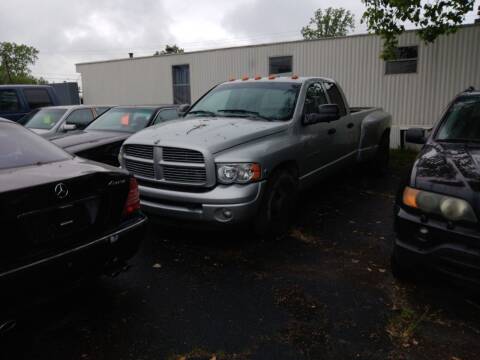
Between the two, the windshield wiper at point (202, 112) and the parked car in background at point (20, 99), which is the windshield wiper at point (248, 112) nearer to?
the windshield wiper at point (202, 112)

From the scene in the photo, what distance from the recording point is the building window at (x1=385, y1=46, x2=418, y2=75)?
1293 cm

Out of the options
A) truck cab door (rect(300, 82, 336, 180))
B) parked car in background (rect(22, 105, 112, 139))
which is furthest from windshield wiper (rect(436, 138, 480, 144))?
parked car in background (rect(22, 105, 112, 139))

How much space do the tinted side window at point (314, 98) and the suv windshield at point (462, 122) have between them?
5.56 ft

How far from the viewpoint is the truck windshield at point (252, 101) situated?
204 inches

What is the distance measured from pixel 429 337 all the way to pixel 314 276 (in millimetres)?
1179

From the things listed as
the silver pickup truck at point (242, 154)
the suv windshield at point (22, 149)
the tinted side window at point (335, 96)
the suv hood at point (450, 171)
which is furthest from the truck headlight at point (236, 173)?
the tinted side window at point (335, 96)

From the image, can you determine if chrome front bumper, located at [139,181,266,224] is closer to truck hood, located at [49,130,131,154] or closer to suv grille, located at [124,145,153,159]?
suv grille, located at [124,145,153,159]

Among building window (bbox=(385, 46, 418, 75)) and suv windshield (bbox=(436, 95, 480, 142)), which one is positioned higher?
building window (bbox=(385, 46, 418, 75))

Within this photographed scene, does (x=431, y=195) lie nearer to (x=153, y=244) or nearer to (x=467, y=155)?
(x=467, y=155)

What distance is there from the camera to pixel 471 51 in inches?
465

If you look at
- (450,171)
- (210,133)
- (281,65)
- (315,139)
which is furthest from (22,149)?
(281,65)

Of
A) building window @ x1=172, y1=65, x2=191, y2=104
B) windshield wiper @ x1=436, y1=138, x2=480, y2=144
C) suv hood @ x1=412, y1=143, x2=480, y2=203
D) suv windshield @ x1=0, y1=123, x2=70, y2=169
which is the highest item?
building window @ x1=172, y1=65, x2=191, y2=104

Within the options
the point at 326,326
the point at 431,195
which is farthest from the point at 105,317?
the point at 431,195

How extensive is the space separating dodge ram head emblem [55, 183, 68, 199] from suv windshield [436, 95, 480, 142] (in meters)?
3.46
